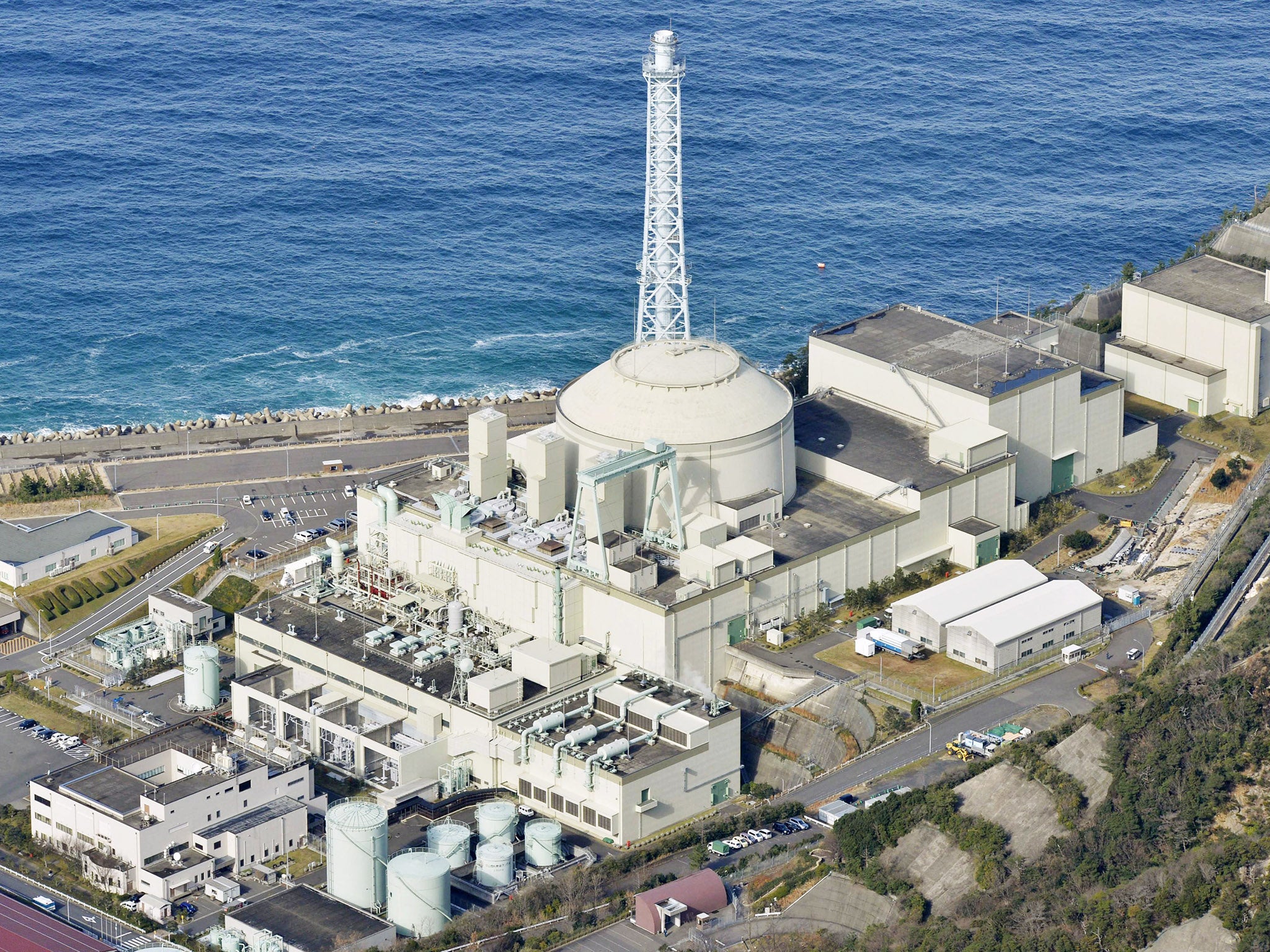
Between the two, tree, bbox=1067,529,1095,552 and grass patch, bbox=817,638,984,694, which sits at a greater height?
tree, bbox=1067,529,1095,552

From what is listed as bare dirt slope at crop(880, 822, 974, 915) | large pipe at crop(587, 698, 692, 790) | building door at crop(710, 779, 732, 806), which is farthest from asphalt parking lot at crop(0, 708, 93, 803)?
bare dirt slope at crop(880, 822, 974, 915)

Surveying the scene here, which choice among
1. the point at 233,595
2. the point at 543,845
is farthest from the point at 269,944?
the point at 233,595

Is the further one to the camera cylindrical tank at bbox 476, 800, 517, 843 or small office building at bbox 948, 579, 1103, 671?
small office building at bbox 948, 579, 1103, 671

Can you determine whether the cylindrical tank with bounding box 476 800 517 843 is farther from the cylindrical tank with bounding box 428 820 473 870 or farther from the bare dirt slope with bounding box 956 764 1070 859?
the bare dirt slope with bounding box 956 764 1070 859

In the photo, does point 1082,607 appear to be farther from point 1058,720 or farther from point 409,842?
point 409,842

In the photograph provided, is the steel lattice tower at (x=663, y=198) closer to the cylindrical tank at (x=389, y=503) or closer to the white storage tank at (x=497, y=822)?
the cylindrical tank at (x=389, y=503)

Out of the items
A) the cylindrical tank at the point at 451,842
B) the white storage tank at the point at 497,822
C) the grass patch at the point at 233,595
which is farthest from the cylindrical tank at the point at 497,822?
the grass patch at the point at 233,595
